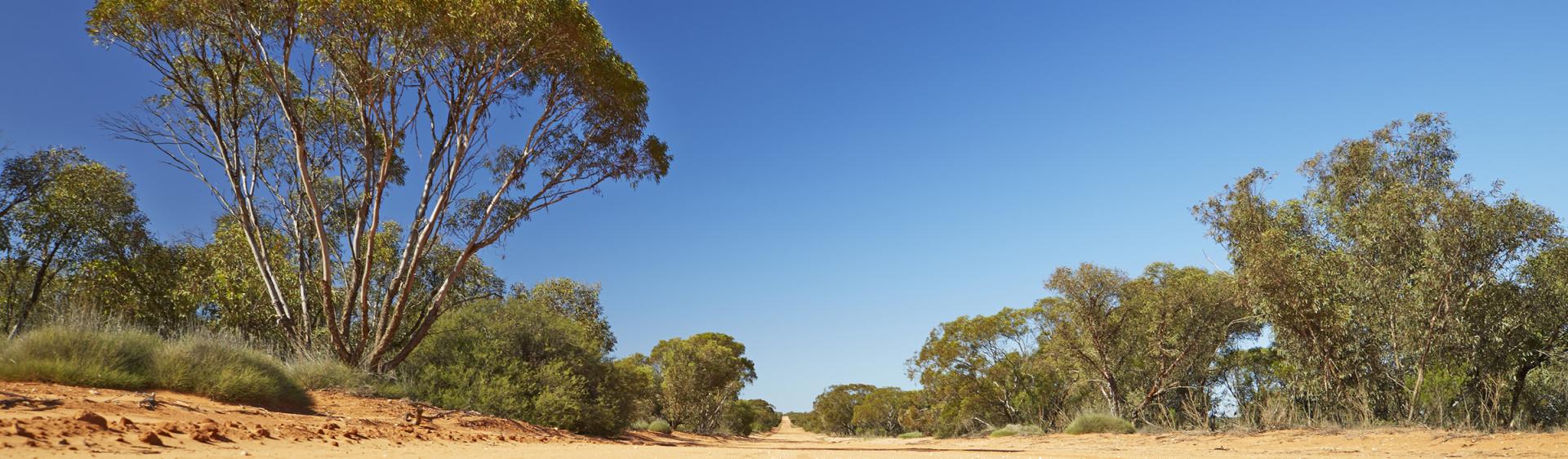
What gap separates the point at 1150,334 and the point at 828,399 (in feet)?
122

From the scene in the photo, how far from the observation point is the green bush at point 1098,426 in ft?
70.0

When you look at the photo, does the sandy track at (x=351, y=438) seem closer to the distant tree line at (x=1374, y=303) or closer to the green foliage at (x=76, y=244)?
the distant tree line at (x=1374, y=303)

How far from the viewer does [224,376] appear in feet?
29.0

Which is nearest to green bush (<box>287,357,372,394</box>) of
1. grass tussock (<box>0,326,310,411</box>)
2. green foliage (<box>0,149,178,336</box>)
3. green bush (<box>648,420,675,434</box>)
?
grass tussock (<box>0,326,310,411</box>)

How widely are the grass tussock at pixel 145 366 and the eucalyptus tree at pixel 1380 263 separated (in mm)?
17882

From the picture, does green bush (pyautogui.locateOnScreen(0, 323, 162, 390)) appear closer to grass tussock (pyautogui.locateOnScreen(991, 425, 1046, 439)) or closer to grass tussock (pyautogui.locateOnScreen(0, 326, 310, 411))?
grass tussock (pyautogui.locateOnScreen(0, 326, 310, 411))

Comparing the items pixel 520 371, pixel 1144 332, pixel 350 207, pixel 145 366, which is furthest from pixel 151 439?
pixel 1144 332

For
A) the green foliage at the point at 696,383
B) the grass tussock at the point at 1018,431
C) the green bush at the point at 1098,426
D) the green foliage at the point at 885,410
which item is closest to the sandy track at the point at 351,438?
the green bush at the point at 1098,426

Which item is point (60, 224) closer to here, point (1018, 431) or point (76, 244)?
point (76, 244)

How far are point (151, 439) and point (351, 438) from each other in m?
1.96

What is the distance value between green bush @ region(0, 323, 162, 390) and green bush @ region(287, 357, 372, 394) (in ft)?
7.02

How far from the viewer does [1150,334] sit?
2461 centimetres

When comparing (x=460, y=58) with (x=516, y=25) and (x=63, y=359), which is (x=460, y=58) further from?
(x=63, y=359)

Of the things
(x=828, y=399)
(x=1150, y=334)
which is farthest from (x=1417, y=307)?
(x=828, y=399)
